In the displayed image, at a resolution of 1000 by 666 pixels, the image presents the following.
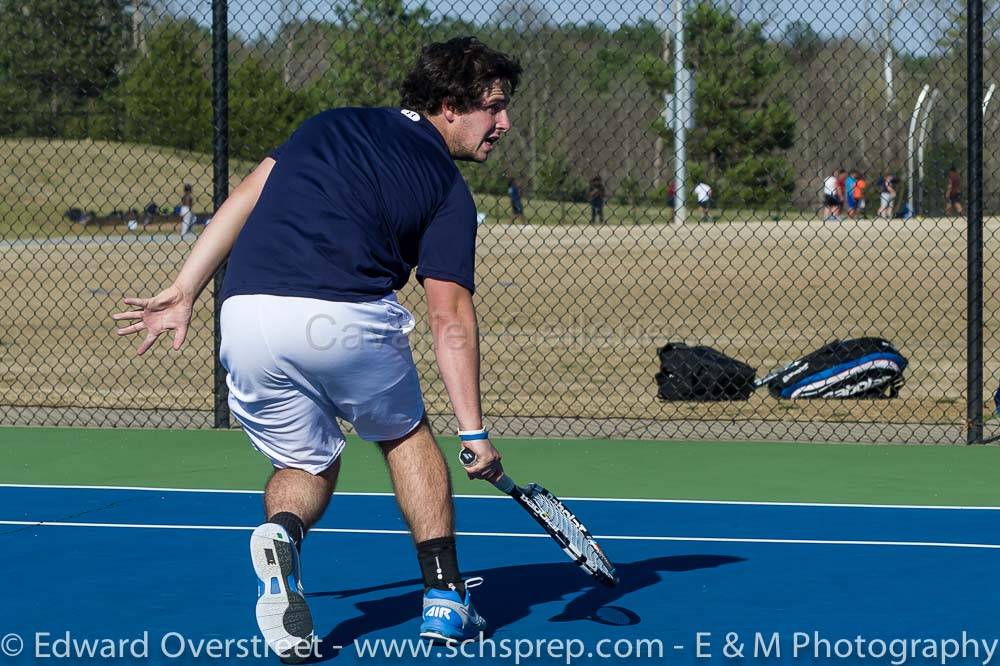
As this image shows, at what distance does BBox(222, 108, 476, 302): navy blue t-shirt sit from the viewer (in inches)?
163

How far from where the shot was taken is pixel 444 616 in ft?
14.0

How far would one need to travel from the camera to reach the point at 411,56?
4850 cm

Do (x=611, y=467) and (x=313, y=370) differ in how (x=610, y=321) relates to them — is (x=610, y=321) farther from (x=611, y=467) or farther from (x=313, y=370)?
(x=313, y=370)

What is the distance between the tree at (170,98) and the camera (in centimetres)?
4728

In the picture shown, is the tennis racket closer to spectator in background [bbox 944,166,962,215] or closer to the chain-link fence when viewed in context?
the chain-link fence

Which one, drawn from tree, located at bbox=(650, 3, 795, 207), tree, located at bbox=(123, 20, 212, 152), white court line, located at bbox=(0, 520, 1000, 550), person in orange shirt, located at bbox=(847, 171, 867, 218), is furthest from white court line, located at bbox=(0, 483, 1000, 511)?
tree, located at bbox=(123, 20, 212, 152)

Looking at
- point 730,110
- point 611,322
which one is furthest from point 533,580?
point 730,110

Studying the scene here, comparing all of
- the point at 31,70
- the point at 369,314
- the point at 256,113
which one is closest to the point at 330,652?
the point at 369,314

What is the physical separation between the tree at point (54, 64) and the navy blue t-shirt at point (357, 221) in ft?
148

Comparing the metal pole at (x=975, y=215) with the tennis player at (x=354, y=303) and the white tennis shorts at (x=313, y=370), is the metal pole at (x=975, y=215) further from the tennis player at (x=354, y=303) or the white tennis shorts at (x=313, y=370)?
the white tennis shorts at (x=313, y=370)

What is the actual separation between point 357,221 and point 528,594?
1581 mm

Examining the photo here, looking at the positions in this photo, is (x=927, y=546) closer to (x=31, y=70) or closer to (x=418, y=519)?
(x=418, y=519)

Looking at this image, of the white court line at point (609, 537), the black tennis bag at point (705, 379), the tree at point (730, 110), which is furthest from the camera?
the tree at point (730, 110)

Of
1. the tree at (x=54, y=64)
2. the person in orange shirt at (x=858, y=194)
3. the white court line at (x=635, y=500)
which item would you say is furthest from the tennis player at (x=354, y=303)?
A: the tree at (x=54, y=64)
